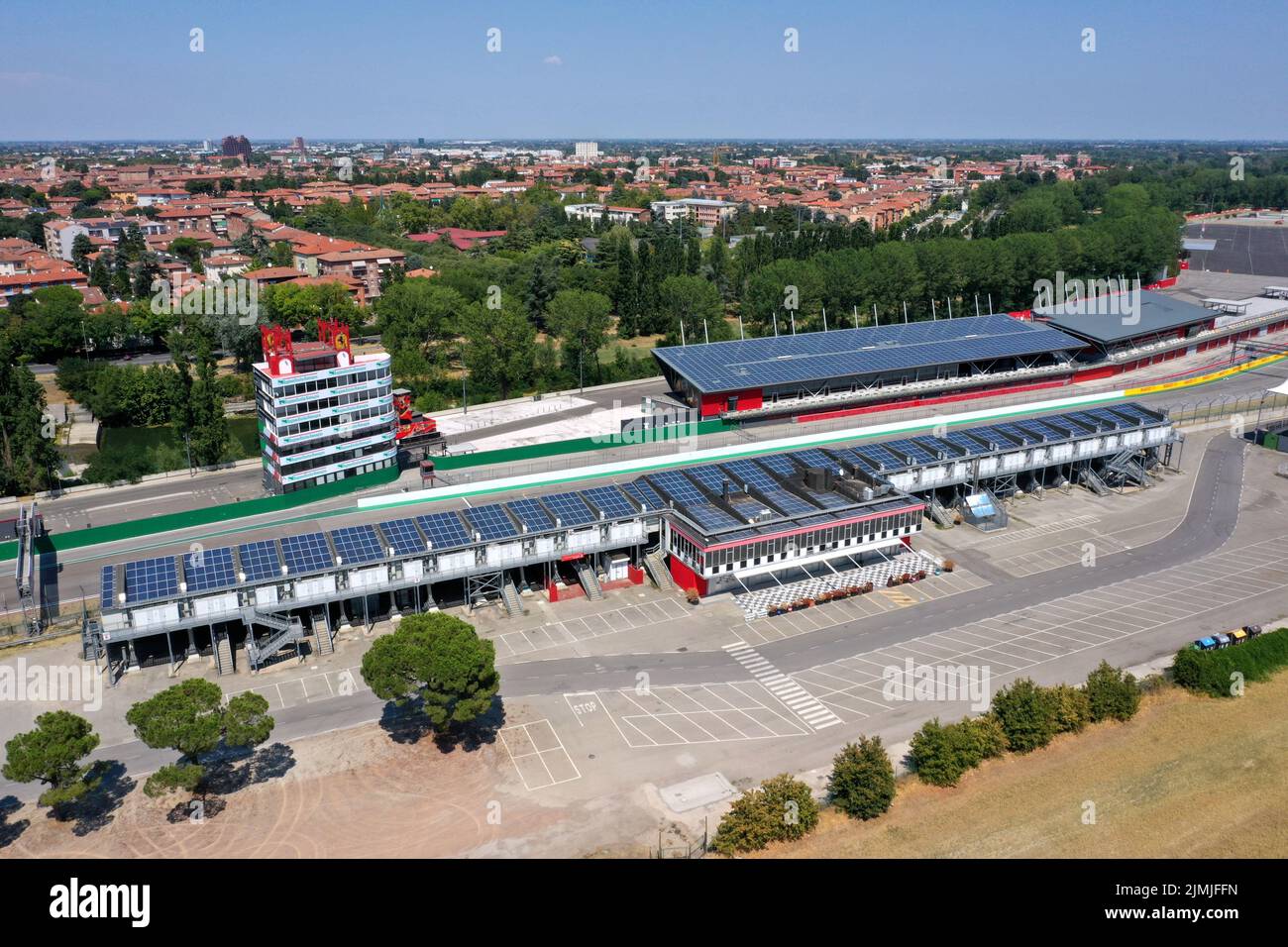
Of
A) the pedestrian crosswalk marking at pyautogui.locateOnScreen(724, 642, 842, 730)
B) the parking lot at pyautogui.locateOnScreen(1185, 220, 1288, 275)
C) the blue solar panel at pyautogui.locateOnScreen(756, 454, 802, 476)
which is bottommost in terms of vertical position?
the pedestrian crosswalk marking at pyautogui.locateOnScreen(724, 642, 842, 730)

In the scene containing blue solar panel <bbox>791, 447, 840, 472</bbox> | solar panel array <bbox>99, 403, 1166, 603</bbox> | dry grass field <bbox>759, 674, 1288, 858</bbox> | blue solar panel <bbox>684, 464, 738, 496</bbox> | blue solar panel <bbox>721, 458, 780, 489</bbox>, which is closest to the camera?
dry grass field <bbox>759, 674, 1288, 858</bbox>

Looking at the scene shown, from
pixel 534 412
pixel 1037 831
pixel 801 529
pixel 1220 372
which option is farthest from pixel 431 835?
pixel 1220 372

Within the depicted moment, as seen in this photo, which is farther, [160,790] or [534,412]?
[534,412]

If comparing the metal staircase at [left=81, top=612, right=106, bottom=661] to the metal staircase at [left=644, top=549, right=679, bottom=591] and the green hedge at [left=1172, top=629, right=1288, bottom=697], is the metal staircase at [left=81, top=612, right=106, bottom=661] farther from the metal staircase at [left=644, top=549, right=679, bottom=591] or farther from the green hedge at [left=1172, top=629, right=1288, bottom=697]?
the green hedge at [left=1172, top=629, right=1288, bottom=697]

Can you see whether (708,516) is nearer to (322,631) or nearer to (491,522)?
(491,522)

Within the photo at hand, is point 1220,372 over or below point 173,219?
below

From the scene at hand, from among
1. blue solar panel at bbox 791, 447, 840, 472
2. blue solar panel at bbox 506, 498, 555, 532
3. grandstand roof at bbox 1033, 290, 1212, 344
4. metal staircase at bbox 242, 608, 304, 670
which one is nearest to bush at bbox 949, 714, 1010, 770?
blue solar panel at bbox 791, 447, 840, 472

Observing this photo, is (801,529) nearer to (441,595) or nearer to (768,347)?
(441,595)
